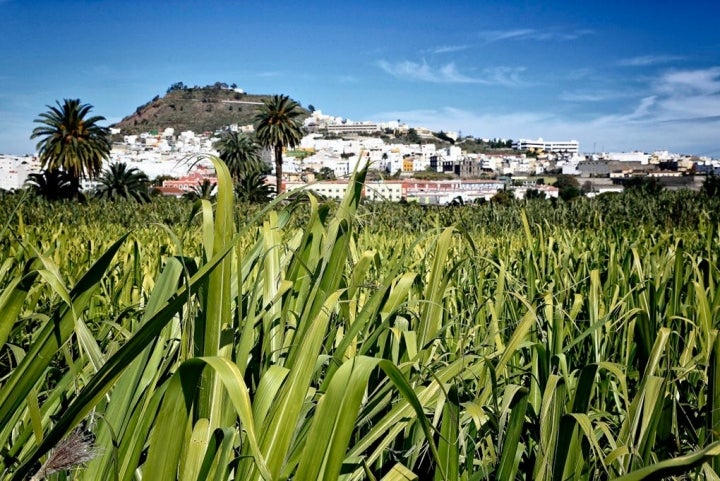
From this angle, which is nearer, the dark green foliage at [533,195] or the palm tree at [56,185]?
the dark green foliage at [533,195]

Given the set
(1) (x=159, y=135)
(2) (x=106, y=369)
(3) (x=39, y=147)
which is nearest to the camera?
(2) (x=106, y=369)

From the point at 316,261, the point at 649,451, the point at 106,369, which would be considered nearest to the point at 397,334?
the point at 316,261

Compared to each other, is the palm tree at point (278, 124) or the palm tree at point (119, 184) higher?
the palm tree at point (278, 124)

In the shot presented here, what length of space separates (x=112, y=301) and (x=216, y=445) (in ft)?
6.61

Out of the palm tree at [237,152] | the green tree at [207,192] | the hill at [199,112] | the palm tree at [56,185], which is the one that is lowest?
the palm tree at [56,185]

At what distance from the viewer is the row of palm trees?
36.5 metres

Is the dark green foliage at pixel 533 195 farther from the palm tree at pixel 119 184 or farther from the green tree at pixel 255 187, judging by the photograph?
the palm tree at pixel 119 184

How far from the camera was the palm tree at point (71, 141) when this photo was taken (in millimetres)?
36375

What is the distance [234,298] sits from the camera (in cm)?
163

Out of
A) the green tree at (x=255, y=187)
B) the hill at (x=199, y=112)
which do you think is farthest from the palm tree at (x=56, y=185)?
the hill at (x=199, y=112)

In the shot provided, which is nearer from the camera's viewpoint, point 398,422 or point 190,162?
point 398,422

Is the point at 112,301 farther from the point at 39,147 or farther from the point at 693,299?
the point at 39,147

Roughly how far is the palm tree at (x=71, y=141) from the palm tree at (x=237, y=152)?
11.0m

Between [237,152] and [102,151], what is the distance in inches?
452
